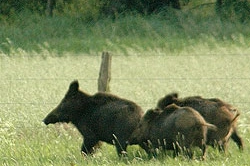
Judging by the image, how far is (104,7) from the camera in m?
31.3

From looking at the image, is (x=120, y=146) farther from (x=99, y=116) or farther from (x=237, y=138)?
(x=237, y=138)

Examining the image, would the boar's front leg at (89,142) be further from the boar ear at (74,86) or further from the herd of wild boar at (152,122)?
the boar ear at (74,86)

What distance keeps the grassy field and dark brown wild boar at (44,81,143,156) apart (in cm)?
22

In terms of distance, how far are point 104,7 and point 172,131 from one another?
70.1 ft

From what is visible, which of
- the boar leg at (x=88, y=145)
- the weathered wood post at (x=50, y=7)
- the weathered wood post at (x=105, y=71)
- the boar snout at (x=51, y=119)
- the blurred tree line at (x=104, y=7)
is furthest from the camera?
the weathered wood post at (x=50, y=7)

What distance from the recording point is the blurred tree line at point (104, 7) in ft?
97.6

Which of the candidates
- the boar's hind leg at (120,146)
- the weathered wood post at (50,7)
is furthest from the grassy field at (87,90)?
the weathered wood post at (50,7)

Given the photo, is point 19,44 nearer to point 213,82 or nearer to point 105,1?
point 105,1

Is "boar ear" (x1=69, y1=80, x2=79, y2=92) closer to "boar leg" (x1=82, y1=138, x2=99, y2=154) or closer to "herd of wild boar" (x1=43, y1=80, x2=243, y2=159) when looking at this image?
"herd of wild boar" (x1=43, y1=80, x2=243, y2=159)

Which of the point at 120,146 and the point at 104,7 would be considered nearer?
the point at 120,146

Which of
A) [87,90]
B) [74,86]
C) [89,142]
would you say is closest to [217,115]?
[89,142]

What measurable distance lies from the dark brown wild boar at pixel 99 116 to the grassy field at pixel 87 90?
0.73 ft

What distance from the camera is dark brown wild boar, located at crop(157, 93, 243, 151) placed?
1048 cm

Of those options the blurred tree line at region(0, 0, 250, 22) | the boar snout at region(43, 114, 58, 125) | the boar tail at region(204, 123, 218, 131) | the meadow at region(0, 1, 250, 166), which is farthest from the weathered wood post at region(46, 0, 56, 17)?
the boar tail at region(204, 123, 218, 131)
